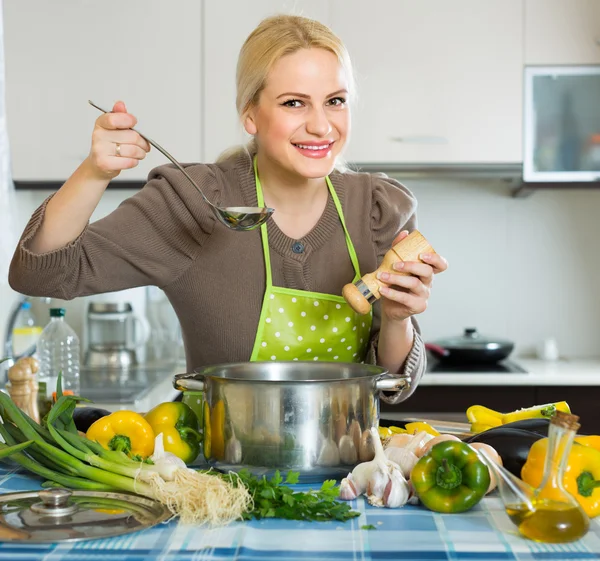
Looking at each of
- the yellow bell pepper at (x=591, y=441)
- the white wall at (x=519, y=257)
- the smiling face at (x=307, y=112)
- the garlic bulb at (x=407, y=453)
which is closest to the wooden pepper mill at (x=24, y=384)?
the smiling face at (x=307, y=112)

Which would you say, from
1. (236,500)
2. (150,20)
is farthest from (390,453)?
(150,20)

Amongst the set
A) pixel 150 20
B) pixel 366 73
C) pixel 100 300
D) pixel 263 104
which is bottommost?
pixel 100 300

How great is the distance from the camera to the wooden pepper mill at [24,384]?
4.91ft

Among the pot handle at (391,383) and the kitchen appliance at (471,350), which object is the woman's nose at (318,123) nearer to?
the pot handle at (391,383)

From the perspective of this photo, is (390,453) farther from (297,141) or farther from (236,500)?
(297,141)

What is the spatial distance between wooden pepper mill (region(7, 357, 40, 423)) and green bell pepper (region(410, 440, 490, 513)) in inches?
30.2

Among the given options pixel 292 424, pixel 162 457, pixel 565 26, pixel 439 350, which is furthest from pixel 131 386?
pixel 565 26

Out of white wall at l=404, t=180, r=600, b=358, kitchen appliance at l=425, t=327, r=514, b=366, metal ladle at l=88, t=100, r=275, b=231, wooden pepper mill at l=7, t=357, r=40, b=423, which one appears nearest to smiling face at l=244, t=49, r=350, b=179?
metal ladle at l=88, t=100, r=275, b=231

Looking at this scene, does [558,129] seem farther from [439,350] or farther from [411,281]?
[411,281]

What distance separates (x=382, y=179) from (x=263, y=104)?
347mm

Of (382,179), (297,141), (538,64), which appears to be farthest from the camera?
(538,64)

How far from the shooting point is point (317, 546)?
91cm

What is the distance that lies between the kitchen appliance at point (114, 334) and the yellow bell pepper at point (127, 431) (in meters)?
1.82

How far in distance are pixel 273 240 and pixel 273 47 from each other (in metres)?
0.35
